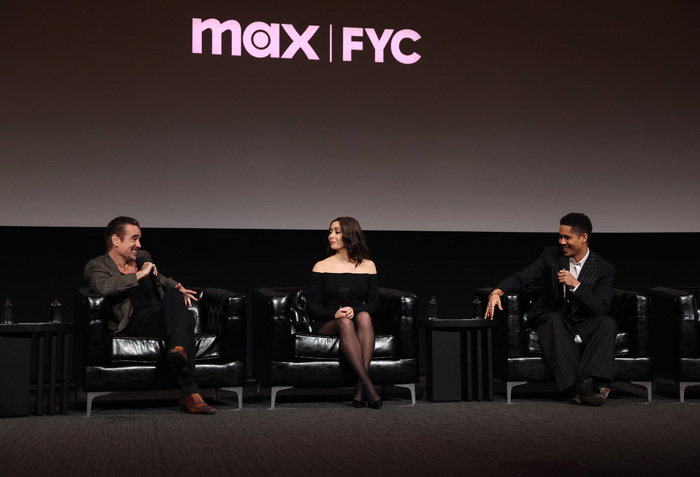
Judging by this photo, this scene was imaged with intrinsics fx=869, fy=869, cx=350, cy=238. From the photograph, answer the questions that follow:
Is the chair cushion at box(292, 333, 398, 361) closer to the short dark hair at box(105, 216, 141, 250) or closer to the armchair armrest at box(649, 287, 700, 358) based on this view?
the short dark hair at box(105, 216, 141, 250)

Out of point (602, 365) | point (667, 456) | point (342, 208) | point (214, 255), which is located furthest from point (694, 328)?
point (214, 255)

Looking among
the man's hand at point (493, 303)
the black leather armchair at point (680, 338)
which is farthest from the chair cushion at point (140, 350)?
the black leather armchair at point (680, 338)

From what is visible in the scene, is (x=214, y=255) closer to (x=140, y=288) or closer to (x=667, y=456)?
(x=140, y=288)

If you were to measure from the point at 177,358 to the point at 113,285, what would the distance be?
581 millimetres

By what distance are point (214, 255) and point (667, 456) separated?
11.7 ft

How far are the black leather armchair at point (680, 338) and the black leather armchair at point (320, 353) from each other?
1467 mm

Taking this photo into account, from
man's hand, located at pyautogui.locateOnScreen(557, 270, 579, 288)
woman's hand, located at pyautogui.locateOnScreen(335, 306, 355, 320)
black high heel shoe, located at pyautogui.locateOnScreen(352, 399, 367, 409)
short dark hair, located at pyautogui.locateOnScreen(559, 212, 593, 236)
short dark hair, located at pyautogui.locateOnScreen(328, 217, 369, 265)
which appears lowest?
black high heel shoe, located at pyautogui.locateOnScreen(352, 399, 367, 409)

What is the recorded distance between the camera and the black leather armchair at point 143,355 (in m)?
4.50

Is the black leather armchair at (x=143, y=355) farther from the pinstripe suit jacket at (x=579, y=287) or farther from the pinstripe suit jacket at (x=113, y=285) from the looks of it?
the pinstripe suit jacket at (x=579, y=287)

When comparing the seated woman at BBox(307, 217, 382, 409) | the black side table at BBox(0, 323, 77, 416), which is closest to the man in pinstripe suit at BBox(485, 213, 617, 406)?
the seated woman at BBox(307, 217, 382, 409)

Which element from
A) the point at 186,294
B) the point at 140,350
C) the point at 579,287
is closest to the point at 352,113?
the point at 186,294

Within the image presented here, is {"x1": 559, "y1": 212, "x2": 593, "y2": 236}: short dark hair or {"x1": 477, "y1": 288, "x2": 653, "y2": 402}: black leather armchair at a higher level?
{"x1": 559, "y1": 212, "x2": 593, "y2": 236}: short dark hair

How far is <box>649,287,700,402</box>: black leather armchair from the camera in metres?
4.88

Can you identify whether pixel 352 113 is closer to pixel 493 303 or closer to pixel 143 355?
pixel 493 303
